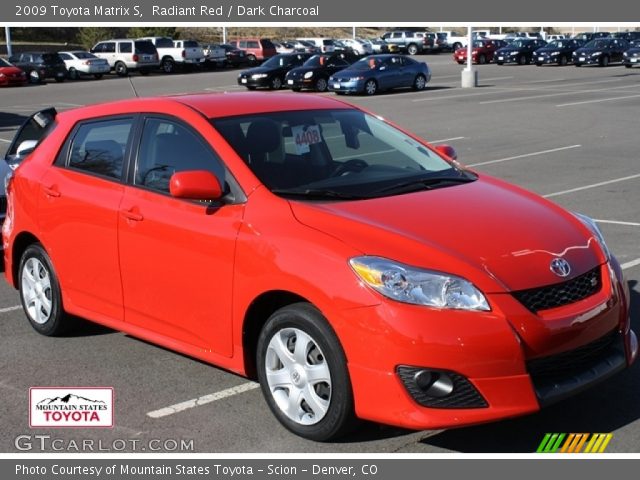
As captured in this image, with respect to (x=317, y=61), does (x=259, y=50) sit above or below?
below

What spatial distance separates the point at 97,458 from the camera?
4781 mm

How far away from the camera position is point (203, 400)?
5516mm

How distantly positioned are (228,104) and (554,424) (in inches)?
107

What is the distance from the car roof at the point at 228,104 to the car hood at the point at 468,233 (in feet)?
3.49

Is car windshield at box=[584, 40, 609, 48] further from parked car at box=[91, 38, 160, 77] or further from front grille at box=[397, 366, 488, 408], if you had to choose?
front grille at box=[397, 366, 488, 408]

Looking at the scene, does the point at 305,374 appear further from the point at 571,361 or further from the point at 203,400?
the point at 571,361

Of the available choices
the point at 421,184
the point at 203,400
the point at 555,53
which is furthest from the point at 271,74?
the point at 203,400

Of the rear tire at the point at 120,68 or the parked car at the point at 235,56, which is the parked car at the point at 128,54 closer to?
the rear tire at the point at 120,68

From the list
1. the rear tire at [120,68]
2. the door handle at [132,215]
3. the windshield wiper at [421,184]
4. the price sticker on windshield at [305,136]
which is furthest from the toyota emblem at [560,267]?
the rear tire at [120,68]

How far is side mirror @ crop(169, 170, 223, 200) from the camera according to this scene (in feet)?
17.0

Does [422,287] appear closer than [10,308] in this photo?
Yes

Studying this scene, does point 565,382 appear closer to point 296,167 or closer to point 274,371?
point 274,371

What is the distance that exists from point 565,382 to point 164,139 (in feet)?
9.20

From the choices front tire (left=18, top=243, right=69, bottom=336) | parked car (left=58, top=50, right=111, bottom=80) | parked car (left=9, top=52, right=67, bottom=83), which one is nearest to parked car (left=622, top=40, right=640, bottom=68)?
parked car (left=58, top=50, right=111, bottom=80)
